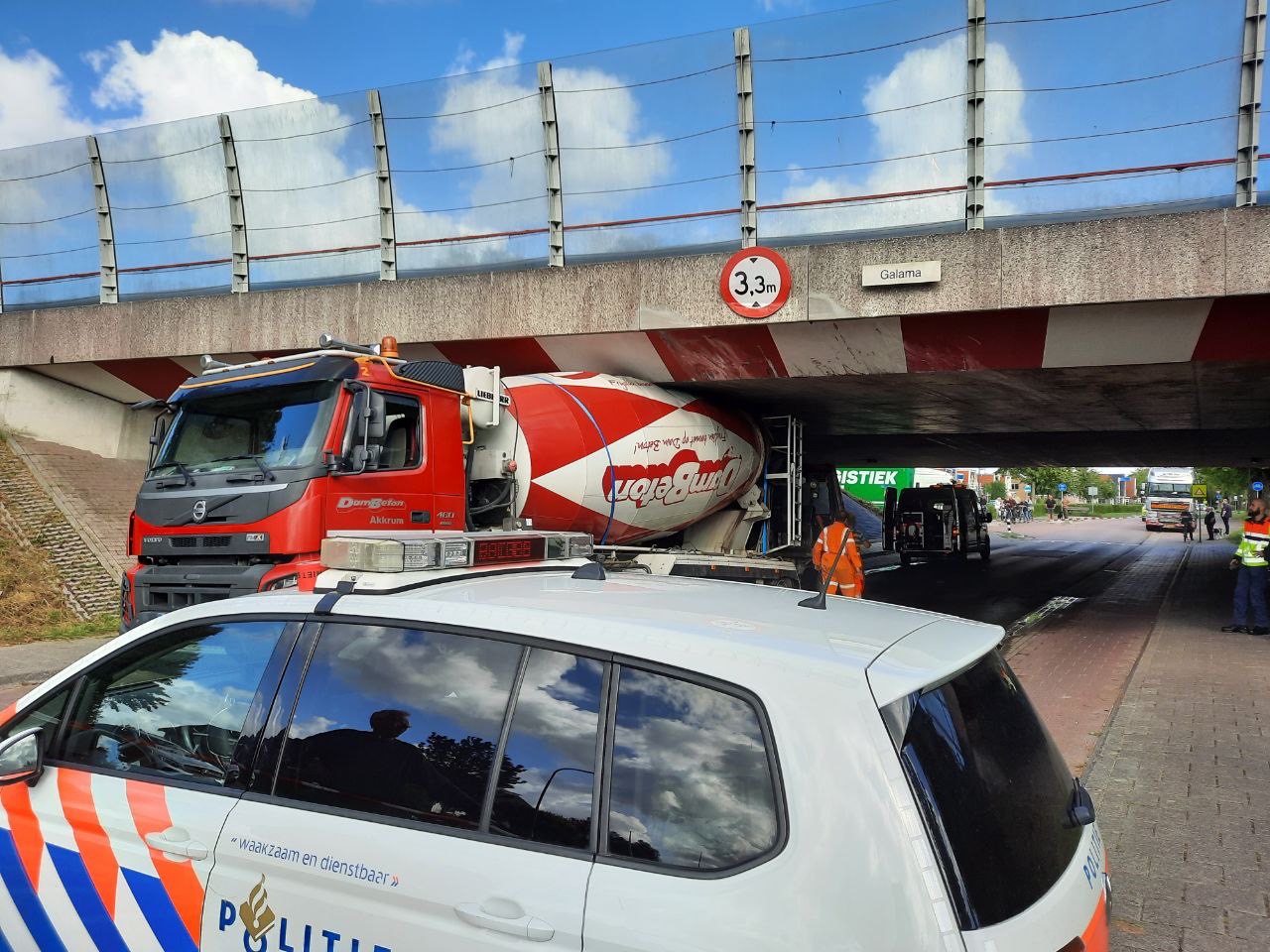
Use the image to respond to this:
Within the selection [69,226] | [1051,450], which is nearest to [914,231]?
[69,226]

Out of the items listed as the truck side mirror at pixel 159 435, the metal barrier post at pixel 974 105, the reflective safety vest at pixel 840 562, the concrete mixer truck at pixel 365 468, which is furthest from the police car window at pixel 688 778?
the metal barrier post at pixel 974 105

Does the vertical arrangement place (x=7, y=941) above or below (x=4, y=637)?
above

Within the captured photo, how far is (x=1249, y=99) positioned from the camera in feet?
27.9

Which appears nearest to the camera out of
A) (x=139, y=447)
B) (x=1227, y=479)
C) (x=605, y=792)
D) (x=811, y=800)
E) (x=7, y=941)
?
(x=811, y=800)

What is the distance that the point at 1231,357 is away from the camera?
30.3 ft

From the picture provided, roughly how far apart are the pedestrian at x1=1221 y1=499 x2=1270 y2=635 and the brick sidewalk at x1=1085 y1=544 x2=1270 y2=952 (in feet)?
7.91

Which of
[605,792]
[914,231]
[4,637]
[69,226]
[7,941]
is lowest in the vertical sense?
[4,637]

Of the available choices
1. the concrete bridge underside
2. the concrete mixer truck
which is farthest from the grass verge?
the concrete mixer truck

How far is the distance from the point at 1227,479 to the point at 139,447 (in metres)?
60.5

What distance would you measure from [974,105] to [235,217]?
971cm

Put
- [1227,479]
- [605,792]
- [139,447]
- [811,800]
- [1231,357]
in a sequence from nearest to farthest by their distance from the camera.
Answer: [811,800] < [605,792] < [1231,357] < [139,447] < [1227,479]

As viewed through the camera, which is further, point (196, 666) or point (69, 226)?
point (69, 226)

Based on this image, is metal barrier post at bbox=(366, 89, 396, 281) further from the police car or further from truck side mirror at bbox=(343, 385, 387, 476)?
the police car

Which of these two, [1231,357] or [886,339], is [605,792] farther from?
[1231,357]
